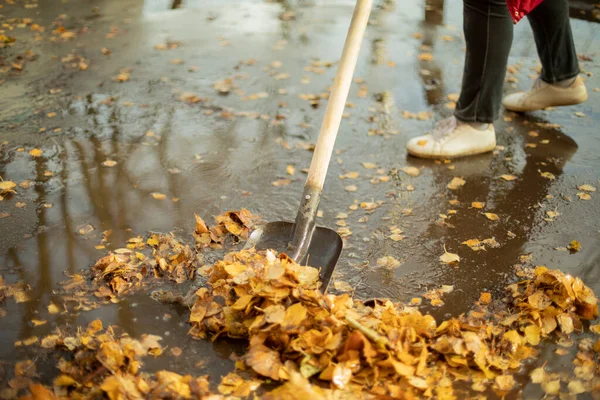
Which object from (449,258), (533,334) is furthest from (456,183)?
(533,334)

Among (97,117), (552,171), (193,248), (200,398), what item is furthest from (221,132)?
(200,398)

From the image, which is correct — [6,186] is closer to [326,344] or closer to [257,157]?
[257,157]

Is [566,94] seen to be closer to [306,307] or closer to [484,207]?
[484,207]

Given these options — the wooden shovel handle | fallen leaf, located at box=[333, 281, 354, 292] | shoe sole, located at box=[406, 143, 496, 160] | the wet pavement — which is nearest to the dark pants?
shoe sole, located at box=[406, 143, 496, 160]

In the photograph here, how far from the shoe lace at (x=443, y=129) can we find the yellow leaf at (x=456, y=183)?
32 centimetres

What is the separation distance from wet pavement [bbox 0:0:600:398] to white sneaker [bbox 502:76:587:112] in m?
0.14

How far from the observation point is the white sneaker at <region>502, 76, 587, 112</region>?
4273mm

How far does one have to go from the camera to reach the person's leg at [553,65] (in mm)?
3941

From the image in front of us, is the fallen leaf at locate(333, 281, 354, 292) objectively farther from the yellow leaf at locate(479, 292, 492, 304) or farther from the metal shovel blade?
the yellow leaf at locate(479, 292, 492, 304)

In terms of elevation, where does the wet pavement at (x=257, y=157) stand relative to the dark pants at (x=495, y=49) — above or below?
below

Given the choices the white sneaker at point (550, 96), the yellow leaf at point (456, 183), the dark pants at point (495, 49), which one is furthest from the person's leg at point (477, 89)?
the white sneaker at point (550, 96)

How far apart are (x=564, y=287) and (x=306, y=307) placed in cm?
110

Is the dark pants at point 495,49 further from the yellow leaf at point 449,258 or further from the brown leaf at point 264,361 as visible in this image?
the brown leaf at point 264,361

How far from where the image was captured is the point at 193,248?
3.15 m
